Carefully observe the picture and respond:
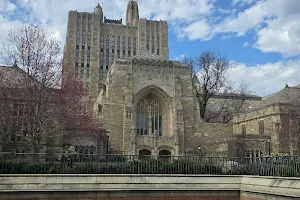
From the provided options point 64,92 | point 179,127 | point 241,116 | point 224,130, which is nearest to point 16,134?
point 64,92

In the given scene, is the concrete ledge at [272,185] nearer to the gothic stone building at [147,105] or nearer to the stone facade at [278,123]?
the stone facade at [278,123]

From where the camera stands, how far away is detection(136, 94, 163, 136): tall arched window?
4272 cm

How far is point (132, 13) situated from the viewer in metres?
100

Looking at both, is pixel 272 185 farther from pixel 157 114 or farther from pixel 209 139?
pixel 157 114

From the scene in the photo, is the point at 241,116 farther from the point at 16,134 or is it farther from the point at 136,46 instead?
the point at 136,46

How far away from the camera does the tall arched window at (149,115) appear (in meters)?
42.7

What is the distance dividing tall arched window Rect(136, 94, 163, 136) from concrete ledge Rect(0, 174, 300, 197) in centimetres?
2651

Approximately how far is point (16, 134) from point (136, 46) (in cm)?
6040

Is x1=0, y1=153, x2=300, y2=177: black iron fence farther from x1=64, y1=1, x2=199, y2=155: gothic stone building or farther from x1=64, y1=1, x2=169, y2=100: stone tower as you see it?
x1=64, y1=1, x2=169, y2=100: stone tower

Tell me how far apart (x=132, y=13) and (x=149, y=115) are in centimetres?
6298

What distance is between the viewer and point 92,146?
37.0m

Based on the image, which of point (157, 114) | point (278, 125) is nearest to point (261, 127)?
point (278, 125)

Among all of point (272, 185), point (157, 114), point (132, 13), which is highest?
point (132, 13)

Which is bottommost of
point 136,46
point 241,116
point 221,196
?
point 221,196
